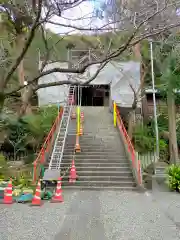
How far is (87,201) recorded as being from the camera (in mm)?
10852

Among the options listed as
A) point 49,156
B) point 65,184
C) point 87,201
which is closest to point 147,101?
point 49,156

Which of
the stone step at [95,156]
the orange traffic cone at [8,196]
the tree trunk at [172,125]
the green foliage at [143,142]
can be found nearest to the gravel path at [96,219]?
the orange traffic cone at [8,196]

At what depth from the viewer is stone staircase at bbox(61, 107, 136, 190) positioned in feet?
46.4

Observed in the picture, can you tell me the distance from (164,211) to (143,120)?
647 inches

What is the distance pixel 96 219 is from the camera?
8.20 meters

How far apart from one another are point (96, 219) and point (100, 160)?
8.04 m

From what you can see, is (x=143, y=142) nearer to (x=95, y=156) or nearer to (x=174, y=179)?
(x=95, y=156)

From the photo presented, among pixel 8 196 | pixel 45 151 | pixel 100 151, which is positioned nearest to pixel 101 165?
pixel 100 151

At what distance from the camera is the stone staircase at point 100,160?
14.1 meters

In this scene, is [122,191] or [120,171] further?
[120,171]

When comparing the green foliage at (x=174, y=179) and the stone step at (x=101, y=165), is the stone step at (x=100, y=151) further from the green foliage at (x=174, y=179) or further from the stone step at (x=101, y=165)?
the green foliage at (x=174, y=179)

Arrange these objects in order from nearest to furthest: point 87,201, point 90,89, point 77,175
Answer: point 87,201, point 77,175, point 90,89

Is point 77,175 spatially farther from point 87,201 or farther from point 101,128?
point 101,128

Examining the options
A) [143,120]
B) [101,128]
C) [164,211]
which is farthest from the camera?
[143,120]
